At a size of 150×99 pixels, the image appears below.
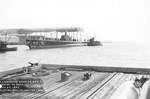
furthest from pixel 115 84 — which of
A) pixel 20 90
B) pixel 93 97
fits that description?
pixel 20 90

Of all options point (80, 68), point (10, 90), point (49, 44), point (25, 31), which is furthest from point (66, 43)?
point (10, 90)

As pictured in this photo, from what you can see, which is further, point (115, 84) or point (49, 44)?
point (49, 44)

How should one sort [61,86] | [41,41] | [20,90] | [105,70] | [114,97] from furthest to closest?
1. [41,41]
2. [105,70]
3. [61,86]
4. [20,90]
5. [114,97]

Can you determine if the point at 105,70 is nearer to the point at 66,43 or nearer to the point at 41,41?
the point at 41,41

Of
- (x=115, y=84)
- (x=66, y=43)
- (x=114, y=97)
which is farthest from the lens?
(x=66, y=43)

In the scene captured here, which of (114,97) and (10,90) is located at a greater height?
(114,97)

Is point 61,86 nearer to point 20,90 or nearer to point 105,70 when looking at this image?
point 20,90

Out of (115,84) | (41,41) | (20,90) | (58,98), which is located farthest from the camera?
(41,41)

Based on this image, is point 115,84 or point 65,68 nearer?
point 115,84

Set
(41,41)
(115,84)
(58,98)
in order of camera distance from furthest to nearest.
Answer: (41,41), (115,84), (58,98)
